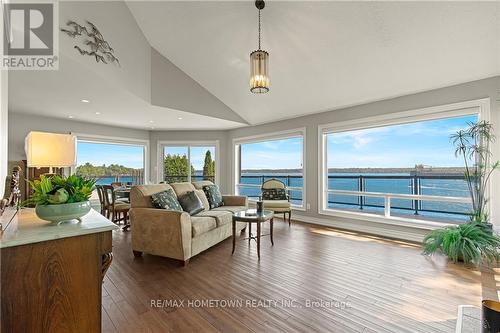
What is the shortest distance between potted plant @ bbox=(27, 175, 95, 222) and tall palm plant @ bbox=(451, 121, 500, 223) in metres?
4.33

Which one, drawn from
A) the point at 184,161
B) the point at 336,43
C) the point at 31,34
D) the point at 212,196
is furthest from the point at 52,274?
the point at 184,161

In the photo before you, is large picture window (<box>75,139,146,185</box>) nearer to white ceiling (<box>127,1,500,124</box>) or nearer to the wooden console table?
white ceiling (<box>127,1,500,124</box>)

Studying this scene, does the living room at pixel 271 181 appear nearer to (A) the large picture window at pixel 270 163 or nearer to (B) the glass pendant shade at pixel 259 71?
(B) the glass pendant shade at pixel 259 71

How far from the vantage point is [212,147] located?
23.3 ft

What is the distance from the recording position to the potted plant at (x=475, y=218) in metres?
2.83

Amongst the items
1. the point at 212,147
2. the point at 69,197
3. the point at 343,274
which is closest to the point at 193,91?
the point at 212,147

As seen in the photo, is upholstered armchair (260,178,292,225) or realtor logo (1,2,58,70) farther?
upholstered armchair (260,178,292,225)

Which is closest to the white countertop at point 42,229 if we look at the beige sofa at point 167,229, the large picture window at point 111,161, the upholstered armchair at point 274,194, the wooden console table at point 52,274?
the wooden console table at point 52,274

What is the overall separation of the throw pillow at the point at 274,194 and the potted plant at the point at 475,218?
2632 mm

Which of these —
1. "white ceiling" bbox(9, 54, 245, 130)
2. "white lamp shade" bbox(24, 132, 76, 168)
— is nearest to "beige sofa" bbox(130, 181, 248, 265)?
"white lamp shade" bbox(24, 132, 76, 168)

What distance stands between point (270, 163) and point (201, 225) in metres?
3.93

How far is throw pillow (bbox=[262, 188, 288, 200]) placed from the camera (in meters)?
5.15

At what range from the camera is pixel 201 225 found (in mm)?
3068

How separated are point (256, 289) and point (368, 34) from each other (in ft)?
10.8
